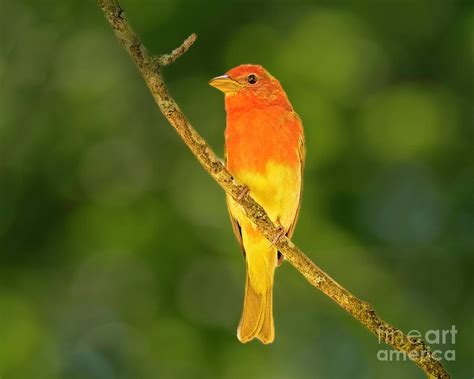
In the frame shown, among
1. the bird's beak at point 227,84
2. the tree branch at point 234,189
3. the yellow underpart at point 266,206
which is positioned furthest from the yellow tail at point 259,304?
the bird's beak at point 227,84

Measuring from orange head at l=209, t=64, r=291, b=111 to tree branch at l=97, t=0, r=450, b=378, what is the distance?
0.94 m

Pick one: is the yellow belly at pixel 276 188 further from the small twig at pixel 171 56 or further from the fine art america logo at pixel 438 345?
the fine art america logo at pixel 438 345

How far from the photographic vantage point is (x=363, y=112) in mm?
7328

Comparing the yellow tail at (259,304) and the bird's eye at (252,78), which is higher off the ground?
the bird's eye at (252,78)

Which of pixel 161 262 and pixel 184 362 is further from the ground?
pixel 161 262

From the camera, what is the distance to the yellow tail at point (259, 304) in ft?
14.3

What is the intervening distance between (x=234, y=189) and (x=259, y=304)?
1.54 metres

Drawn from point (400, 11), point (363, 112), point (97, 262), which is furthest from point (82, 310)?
point (400, 11)

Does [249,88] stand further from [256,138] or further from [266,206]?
[266,206]

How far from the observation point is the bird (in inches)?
164

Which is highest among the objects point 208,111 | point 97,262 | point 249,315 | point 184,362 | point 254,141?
point 254,141

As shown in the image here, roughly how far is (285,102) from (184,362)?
234cm

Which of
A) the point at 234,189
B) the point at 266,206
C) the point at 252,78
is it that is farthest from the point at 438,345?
the point at 234,189

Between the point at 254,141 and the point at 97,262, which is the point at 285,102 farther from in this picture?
the point at 97,262
